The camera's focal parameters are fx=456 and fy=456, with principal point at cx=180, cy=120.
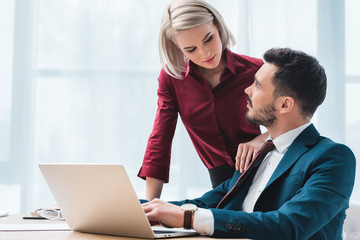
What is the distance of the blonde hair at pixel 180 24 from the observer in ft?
5.44

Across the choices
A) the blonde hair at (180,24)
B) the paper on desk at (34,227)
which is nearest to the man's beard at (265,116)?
the blonde hair at (180,24)

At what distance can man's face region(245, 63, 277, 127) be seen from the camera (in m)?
1.55

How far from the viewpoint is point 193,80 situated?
1871mm

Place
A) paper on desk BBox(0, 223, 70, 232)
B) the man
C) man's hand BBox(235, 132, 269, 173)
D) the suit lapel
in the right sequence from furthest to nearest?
man's hand BBox(235, 132, 269, 173) → the suit lapel → paper on desk BBox(0, 223, 70, 232) → the man

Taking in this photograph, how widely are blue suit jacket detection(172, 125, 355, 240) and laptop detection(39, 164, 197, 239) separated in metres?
0.14

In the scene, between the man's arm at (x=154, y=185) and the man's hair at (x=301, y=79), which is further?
the man's arm at (x=154, y=185)

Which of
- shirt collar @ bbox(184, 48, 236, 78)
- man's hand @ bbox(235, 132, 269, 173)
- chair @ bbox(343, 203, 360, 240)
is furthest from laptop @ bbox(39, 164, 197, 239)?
shirt collar @ bbox(184, 48, 236, 78)

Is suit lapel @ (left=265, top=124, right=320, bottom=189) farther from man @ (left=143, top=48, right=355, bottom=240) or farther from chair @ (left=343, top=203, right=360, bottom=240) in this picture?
chair @ (left=343, top=203, right=360, bottom=240)

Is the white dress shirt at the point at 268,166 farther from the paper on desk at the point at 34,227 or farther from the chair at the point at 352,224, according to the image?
the paper on desk at the point at 34,227

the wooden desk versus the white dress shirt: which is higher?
the white dress shirt

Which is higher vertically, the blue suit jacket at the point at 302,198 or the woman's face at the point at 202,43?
the woman's face at the point at 202,43

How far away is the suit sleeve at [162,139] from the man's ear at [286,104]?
0.55m

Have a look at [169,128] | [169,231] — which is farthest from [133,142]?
[169,231]

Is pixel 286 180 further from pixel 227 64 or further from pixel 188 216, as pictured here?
pixel 227 64
